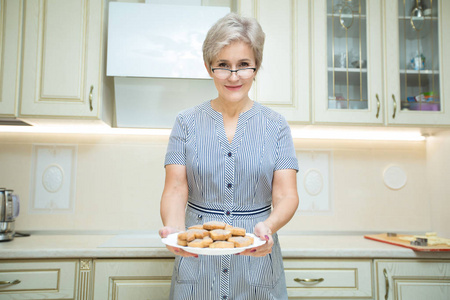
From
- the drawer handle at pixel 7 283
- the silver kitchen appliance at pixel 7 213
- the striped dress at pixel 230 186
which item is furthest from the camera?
the silver kitchen appliance at pixel 7 213

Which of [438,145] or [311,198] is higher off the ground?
[438,145]

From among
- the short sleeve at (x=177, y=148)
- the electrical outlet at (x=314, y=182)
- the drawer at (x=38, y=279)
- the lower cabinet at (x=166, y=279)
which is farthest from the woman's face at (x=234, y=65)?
the electrical outlet at (x=314, y=182)

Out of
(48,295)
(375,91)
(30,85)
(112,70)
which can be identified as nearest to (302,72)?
(375,91)

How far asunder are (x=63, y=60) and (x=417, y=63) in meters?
1.73

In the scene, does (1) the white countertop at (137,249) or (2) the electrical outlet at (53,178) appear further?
(2) the electrical outlet at (53,178)

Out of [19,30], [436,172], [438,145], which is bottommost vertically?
[436,172]

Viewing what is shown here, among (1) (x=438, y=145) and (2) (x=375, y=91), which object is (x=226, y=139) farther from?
(1) (x=438, y=145)

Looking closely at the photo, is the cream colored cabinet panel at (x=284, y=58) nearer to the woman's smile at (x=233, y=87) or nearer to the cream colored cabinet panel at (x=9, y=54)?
the woman's smile at (x=233, y=87)

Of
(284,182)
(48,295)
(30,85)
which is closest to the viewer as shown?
(284,182)

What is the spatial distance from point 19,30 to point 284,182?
1.44m

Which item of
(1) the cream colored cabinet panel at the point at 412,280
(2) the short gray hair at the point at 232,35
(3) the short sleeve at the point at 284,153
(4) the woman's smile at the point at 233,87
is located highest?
(2) the short gray hair at the point at 232,35

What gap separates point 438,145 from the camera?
2068 millimetres

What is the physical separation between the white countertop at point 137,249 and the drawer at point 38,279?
0.04 meters

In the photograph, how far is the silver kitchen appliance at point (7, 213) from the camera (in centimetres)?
172
